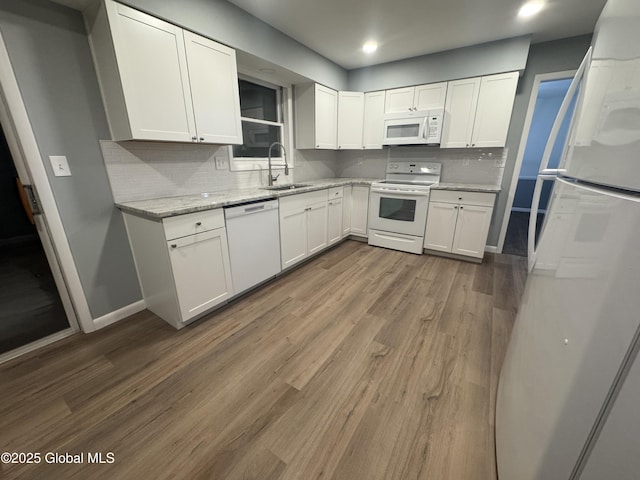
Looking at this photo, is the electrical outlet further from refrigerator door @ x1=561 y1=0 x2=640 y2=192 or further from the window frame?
refrigerator door @ x1=561 y1=0 x2=640 y2=192

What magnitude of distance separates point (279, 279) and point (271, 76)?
2.39m

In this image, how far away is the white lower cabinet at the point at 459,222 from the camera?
3.00 metres

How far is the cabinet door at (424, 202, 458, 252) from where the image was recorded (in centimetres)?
319

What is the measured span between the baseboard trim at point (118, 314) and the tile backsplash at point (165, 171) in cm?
89

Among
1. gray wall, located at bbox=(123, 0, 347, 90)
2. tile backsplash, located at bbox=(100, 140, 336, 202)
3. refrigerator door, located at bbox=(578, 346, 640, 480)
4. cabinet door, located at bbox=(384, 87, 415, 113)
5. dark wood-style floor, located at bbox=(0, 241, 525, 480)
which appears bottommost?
dark wood-style floor, located at bbox=(0, 241, 525, 480)

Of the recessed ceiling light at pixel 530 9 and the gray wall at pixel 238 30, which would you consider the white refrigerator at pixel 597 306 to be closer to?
the recessed ceiling light at pixel 530 9

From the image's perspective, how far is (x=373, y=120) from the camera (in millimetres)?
3729

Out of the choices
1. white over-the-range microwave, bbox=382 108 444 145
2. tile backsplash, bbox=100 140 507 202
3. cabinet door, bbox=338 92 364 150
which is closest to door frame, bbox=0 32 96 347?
tile backsplash, bbox=100 140 507 202

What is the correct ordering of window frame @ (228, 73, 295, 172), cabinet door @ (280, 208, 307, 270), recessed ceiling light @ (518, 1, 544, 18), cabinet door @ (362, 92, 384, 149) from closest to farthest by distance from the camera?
recessed ceiling light @ (518, 1, 544, 18) < cabinet door @ (280, 208, 307, 270) < window frame @ (228, 73, 295, 172) < cabinet door @ (362, 92, 384, 149)

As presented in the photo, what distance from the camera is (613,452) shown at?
1.46ft

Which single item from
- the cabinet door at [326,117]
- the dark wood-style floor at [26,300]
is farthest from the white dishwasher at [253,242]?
the cabinet door at [326,117]

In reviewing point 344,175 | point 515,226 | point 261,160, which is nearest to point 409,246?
point 344,175

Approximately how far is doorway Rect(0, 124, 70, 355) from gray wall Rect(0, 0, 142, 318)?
0.30 metres

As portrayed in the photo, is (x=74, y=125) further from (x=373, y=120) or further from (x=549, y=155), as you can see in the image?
(x=373, y=120)
